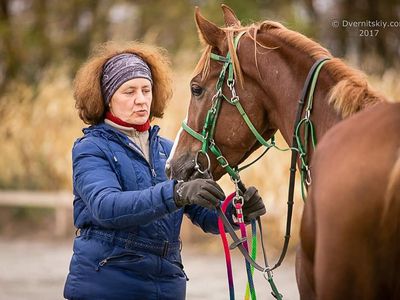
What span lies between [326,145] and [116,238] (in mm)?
1286

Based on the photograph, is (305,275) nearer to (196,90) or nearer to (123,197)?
(123,197)

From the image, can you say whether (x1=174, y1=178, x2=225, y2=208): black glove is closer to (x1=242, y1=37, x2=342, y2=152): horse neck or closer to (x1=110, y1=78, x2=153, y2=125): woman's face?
(x1=242, y1=37, x2=342, y2=152): horse neck

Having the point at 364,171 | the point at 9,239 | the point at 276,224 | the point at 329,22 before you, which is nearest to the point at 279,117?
the point at 364,171

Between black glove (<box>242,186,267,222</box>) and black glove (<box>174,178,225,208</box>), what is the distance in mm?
531

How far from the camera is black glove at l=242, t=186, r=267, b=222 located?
3795 millimetres

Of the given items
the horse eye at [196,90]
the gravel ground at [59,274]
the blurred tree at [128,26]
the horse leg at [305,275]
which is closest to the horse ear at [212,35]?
the horse eye at [196,90]

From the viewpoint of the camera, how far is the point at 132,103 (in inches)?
144

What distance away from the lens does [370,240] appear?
7.80ft

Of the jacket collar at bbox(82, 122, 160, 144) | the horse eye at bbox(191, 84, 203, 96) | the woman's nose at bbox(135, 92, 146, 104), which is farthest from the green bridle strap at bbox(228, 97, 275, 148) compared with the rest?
the jacket collar at bbox(82, 122, 160, 144)

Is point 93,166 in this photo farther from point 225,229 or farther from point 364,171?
point 364,171

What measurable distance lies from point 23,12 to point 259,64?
14.8m

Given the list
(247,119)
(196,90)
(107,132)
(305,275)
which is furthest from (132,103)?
(305,275)

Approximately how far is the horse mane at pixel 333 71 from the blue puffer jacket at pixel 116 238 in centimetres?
53

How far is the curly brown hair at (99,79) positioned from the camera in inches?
148
